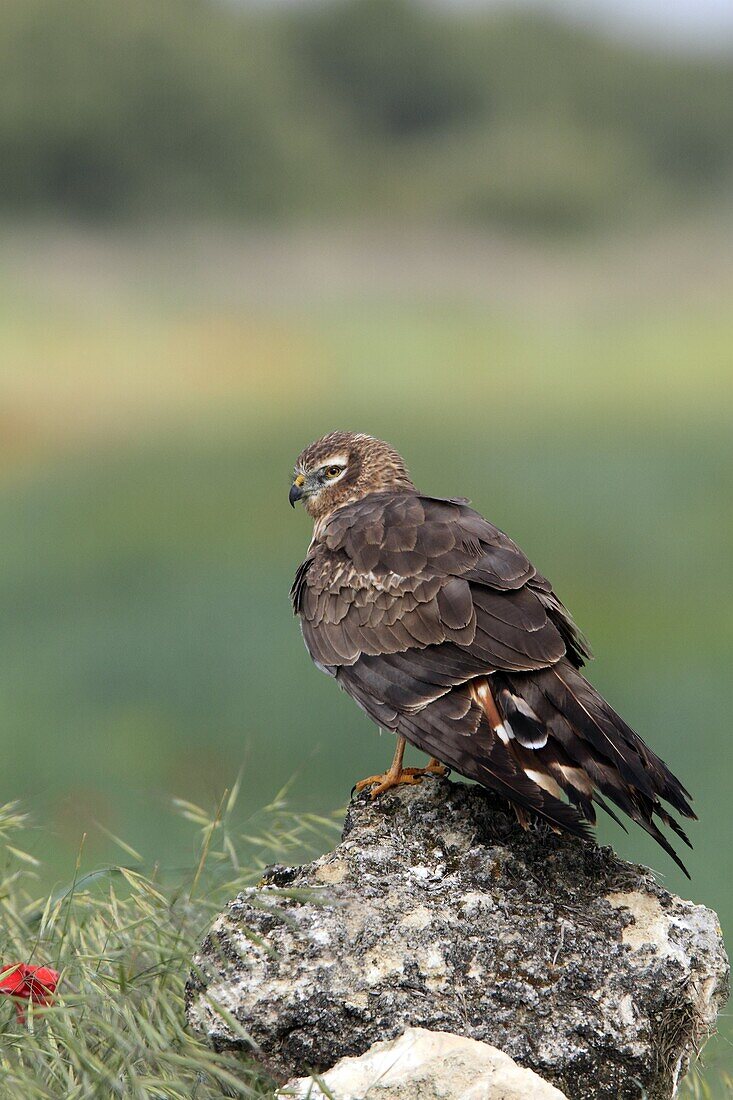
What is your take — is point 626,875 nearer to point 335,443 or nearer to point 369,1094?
point 369,1094

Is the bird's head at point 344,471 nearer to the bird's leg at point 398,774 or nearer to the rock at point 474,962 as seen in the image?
the bird's leg at point 398,774

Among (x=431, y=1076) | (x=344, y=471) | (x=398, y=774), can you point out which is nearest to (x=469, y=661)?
(x=398, y=774)

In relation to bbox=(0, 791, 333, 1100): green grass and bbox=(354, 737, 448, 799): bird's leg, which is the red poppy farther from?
bbox=(354, 737, 448, 799): bird's leg

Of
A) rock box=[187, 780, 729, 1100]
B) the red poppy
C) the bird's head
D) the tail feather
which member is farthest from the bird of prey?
the red poppy

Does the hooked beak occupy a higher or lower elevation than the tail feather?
higher

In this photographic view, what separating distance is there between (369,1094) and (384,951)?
0.40m

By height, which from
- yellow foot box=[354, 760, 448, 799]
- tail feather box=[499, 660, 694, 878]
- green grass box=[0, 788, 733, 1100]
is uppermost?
tail feather box=[499, 660, 694, 878]

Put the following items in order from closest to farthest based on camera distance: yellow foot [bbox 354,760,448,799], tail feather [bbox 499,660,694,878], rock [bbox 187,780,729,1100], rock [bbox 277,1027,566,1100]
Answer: rock [bbox 277,1027,566,1100], rock [bbox 187,780,729,1100], tail feather [bbox 499,660,694,878], yellow foot [bbox 354,760,448,799]

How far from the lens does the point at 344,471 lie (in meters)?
4.70

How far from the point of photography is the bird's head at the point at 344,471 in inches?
184

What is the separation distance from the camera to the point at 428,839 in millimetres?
3350

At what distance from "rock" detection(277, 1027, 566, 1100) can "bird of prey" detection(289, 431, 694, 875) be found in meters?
0.65

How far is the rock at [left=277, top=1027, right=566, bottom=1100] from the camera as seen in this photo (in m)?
2.60

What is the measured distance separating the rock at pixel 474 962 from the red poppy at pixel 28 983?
0.49m
